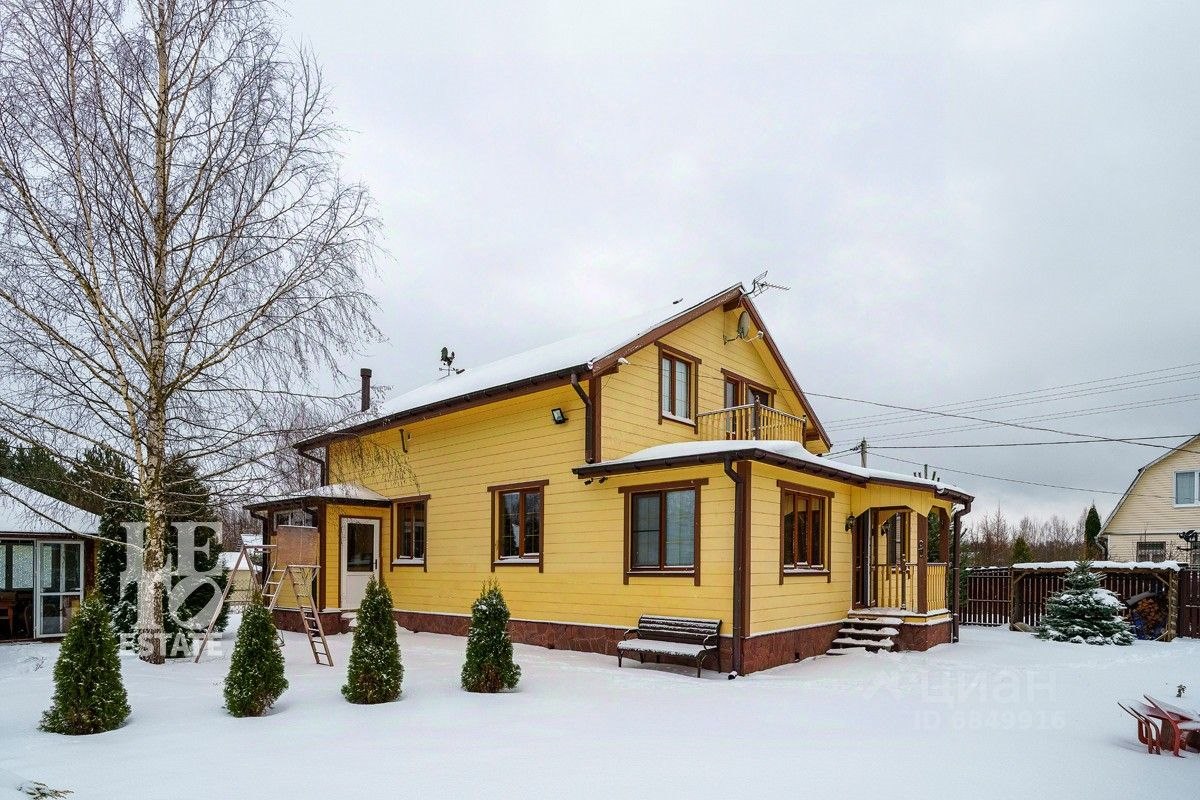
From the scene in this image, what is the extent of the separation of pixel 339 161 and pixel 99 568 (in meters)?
7.77

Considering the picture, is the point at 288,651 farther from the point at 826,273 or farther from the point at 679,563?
the point at 826,273

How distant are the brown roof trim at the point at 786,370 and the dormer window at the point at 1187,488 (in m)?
19.6

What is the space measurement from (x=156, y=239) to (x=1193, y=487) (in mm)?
34537

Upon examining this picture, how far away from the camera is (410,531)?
17.4m

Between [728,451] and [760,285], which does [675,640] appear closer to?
[728,451]

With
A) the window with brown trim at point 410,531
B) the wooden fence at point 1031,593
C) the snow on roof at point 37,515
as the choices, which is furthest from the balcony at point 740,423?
the snow on roof at point 37,515

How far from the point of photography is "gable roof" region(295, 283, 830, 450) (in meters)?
13.2

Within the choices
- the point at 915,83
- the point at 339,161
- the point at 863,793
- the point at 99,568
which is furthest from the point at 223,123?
the point at 863,793

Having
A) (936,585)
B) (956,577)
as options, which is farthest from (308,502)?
Result: (956,577)

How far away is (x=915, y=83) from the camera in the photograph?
40.2ft

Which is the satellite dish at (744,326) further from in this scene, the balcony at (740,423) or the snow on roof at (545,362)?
the balcony at (740,423)

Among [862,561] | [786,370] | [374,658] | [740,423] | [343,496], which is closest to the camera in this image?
[374,658]

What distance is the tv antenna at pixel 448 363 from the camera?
72.3ft

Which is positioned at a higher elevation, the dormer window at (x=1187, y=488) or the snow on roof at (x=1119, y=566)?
the dormer window at (x=1187, y=488)
